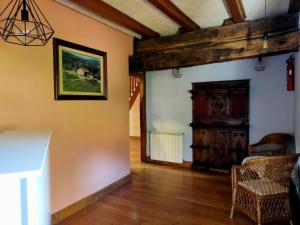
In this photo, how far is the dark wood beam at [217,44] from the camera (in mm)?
2518

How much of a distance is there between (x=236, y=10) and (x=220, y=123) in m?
2.14

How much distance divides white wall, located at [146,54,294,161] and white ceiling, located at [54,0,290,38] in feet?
4.00

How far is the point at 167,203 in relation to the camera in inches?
114

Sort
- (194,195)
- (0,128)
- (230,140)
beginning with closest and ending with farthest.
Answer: (0,128), (194,195), (230,140)

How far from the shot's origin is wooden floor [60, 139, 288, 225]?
2492 mm

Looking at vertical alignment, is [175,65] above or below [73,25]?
below

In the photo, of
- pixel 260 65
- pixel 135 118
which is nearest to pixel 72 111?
pixel 260 65

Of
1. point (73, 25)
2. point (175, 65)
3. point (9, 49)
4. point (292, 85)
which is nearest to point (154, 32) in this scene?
point (175, 65)

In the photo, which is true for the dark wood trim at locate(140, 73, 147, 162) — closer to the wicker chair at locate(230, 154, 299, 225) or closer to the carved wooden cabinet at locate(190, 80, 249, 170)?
the carved wooden cabinet at locate(190, 80, 249, 170)

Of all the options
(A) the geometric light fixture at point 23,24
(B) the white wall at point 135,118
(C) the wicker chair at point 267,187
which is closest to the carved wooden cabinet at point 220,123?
(C) the wicker chair at point 267,187

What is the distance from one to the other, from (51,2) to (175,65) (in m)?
1.69

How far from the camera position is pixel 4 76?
1.98 meters

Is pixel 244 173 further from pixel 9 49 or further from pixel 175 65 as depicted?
pixel 9 49

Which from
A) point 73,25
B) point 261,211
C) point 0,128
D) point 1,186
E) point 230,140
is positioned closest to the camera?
point 1,186
